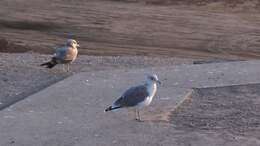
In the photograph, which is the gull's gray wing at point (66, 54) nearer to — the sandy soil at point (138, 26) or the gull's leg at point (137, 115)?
the gull's leg at point (137, 115)

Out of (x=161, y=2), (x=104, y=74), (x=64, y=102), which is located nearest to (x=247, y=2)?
(x=161, y=2)

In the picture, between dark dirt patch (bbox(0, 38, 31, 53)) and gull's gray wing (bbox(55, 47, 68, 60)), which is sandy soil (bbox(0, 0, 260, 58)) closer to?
dark dirt patch (bbox(0, 38, 31, 53))

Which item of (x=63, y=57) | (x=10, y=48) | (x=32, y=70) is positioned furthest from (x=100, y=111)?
(x=10, y=48)

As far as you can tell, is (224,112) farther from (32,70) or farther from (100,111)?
(32,70)

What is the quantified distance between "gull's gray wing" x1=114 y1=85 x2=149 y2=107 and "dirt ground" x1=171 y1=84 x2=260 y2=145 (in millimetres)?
597

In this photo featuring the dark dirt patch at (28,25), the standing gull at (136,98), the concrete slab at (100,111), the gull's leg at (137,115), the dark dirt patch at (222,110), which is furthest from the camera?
the dark dirt patch at (28,25)

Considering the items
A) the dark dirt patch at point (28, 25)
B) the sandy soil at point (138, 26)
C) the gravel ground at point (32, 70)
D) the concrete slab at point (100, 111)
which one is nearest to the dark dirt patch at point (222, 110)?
the concrete slab at point (100, 111)

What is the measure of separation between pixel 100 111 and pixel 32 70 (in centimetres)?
457

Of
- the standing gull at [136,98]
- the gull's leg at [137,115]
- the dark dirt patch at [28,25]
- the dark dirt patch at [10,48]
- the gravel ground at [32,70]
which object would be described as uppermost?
the standing gull at [136,98]

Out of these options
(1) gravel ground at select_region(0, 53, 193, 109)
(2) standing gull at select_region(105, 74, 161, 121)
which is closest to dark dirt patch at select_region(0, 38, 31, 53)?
(1) gravel ground at select_region(0, 53, 193, 109)

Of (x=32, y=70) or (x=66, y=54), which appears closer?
(x=32, y=70)

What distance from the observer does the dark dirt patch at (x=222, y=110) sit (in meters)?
11.8

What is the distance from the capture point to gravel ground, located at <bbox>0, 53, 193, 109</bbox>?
47.4 feet

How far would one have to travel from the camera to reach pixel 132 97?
458 inches
